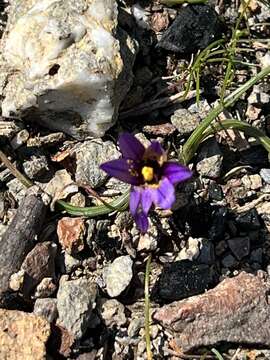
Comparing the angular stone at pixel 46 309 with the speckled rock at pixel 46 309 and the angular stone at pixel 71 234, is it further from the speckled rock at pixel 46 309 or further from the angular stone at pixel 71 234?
the angular stone at pixel 71 234

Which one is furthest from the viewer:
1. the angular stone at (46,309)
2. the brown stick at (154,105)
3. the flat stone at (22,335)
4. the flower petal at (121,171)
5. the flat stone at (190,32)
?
the flat stone at (190,32)

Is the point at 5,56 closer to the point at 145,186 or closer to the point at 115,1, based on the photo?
the point at 115,1

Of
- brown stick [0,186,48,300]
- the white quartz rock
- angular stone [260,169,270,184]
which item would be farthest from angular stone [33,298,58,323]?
angular stone [260,169,270,184]

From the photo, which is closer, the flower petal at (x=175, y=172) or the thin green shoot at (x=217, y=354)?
the flower petal at (x=175, y=172)

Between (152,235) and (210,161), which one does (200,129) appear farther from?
(152,235)

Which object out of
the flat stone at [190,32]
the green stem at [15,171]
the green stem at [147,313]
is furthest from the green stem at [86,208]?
the flat stone at [190,32]

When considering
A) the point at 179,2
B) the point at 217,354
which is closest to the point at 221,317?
the point at 217,354
